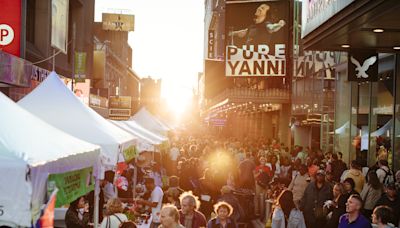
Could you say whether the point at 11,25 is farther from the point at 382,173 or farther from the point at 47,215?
the point at 47,215

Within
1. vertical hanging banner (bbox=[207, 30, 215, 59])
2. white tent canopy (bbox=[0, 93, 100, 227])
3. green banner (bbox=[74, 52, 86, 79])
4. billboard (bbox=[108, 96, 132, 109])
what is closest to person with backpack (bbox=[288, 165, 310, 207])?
white tent canopy (bbox=[0, 93, 100, 227])

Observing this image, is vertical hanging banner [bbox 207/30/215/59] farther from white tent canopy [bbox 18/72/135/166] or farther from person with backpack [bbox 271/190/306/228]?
person with backpack [bbox 271/190/306/228]

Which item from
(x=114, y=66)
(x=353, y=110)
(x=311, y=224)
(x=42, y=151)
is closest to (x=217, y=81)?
(x=114, y=66)

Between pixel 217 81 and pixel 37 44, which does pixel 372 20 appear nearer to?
pixel 37 44

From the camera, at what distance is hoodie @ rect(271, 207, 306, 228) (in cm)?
1013

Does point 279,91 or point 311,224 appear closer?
point 311,224

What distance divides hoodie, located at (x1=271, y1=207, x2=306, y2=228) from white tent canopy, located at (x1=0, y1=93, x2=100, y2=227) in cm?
459

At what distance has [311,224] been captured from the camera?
12750mm

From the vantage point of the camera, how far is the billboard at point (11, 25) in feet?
69.4

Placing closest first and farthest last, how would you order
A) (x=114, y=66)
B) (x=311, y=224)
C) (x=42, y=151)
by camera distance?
(x=42, y=151) < (x=311, y=224) < (x=114, y=66)

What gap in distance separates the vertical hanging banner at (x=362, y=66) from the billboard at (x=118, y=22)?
322ft

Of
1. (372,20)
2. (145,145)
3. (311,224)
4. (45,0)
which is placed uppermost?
(45,0)

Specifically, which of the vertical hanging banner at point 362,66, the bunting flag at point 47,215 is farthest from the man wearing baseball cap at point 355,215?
the vertical hanging banner at point 362,66

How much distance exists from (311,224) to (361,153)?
34.8ft
